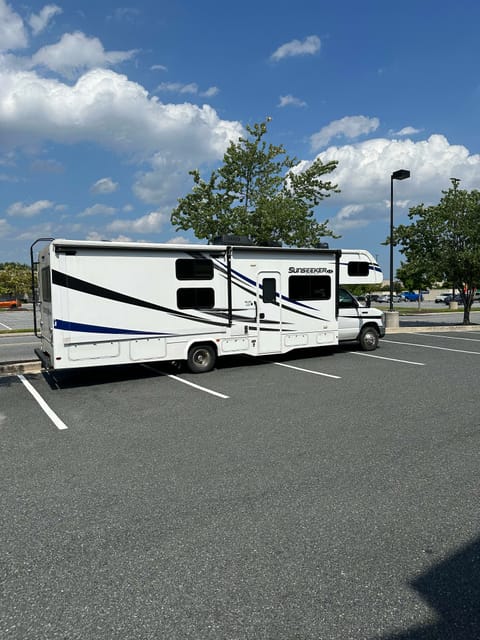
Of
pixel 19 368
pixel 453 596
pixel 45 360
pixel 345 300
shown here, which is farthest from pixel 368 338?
pixel 453 596

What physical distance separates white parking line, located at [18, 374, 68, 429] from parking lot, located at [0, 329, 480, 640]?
6 cm

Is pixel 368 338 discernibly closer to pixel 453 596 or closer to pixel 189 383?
pixel 189 383

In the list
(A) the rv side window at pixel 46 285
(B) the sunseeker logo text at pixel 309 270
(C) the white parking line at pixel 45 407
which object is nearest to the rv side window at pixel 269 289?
(B) the sunseeker logo text at pixel 309 270

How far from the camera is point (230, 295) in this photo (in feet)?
35.3

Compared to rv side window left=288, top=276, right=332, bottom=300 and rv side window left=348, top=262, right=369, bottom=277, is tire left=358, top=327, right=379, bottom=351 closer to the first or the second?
rv side window left=348, top=262, right=369, bottom=277

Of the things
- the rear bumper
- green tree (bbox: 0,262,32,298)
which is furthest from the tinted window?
green tree (bbox: 0,262,32,298)

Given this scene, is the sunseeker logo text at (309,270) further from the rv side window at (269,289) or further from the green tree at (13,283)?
the green tree at (13,283)

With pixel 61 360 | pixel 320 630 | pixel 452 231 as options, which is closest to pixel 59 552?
pixel 320 630

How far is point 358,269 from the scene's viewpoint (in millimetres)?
12977

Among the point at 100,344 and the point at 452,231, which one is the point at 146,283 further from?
the point at 452,231

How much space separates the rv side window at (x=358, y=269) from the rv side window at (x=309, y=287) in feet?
3.19

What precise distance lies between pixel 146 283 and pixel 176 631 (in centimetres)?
786

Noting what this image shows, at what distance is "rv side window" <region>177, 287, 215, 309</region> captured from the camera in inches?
404

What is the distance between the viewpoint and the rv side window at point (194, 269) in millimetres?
10250
